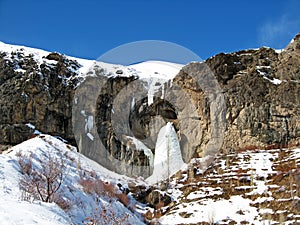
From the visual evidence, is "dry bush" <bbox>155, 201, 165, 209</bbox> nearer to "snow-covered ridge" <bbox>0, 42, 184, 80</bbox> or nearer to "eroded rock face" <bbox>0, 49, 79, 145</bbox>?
"eroded rock face" <bbox>0, 49, 79, 145</bbox>

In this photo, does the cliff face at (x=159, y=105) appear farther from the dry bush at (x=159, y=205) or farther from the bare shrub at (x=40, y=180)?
the bare shrub at (x=40, y=180)

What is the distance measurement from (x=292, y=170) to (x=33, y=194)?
16427 millimetres

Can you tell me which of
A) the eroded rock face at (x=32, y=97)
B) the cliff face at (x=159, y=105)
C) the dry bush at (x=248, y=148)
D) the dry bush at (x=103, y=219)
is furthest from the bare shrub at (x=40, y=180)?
the dry bush at (x=248, y=148)

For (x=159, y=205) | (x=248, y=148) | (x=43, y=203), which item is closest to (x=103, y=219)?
(x=43, y=203)

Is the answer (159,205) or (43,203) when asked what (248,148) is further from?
(43,203)

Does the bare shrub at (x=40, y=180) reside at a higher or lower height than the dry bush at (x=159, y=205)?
higher

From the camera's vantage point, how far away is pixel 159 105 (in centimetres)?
3566

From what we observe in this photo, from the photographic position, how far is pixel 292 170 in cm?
2183

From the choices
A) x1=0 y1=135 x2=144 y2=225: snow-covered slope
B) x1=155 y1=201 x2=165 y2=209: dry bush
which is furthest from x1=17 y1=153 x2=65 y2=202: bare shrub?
x1=155 y1=201 x2=165 y2=209: dry bush

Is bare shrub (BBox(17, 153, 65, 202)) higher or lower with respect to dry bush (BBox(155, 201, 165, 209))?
higher

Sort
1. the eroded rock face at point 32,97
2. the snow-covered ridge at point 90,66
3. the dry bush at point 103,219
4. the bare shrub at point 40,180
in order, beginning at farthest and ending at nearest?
the snow-covered ridge at point 90,66 → the eroded rock face at point 32,97 → the bare shrub at point 40,180 → the dry bush at point 103,219

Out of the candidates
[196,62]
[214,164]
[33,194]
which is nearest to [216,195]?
[214,164]

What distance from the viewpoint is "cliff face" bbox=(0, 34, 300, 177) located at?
30.9m

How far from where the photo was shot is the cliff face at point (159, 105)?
30.9 meters
